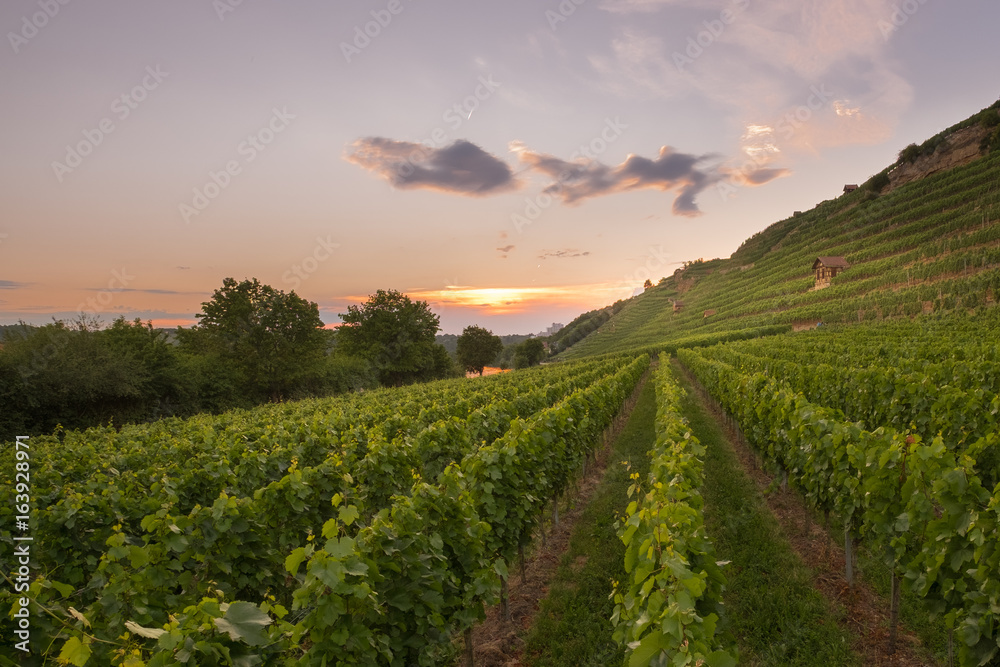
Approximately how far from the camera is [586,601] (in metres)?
5.84

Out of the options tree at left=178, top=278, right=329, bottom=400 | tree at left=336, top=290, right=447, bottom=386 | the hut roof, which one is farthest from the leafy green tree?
the hut roof

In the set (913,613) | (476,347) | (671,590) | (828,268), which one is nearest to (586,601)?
(671,590)

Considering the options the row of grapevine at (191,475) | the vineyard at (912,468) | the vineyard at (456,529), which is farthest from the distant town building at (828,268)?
the row of grapevine at (191,475)

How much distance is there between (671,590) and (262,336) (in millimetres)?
40637

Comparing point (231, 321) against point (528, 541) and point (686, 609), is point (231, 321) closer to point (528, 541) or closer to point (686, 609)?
point (528, 541)

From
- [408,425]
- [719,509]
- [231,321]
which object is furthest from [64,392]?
[719,509]

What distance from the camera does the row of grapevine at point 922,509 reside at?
334cm

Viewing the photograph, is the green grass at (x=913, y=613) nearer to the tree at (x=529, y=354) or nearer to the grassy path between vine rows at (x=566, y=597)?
the grassy path between vine rows at (x=566, y=597)

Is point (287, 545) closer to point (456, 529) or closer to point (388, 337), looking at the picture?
point (456, 529)

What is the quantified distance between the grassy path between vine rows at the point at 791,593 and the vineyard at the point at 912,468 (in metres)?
0.60

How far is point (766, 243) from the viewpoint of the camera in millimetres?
111750

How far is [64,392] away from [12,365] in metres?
2.37

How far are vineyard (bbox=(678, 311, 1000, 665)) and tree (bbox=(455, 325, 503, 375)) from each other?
73.1 metres

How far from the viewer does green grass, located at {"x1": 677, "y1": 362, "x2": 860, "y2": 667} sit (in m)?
4.68
